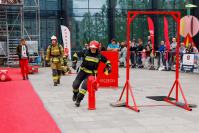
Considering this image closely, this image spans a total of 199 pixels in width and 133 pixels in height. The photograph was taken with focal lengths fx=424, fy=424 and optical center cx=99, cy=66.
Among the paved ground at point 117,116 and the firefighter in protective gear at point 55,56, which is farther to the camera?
the firefighter in protective gear at point 55,56

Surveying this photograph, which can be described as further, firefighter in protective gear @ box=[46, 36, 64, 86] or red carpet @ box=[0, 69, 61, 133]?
firefighter in protective gear @ box=[46, 36, 64, 86]

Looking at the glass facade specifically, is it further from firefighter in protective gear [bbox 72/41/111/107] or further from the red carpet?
firefighter in protective gear [bbox 72/41/111/107]

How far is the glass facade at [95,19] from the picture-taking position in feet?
105

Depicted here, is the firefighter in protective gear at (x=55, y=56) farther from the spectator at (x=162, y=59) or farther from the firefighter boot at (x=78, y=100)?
the spectator at (x=162, y=59)

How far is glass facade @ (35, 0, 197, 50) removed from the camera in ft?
105

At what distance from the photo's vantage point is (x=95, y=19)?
33094 mm

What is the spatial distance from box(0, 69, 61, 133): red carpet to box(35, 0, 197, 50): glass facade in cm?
1865

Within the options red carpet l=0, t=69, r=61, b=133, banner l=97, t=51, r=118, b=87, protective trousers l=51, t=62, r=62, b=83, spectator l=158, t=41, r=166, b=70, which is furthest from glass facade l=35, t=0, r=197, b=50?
red carpet l=0, t=69, r=61, b=133

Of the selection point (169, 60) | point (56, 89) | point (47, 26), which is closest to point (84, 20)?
point (47, 26)

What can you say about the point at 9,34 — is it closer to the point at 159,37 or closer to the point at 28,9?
the point at 28,9

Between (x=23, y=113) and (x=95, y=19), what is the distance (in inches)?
950

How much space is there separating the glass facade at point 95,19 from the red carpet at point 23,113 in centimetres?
1865

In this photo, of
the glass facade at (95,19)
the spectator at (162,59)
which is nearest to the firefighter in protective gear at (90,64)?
the spectator at (162,59)

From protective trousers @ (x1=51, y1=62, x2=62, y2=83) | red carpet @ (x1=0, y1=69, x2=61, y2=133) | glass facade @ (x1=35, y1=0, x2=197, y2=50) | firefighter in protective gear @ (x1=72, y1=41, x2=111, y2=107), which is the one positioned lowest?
red carpet @ (x1=0, y1=69, x2=61, y2=133)
